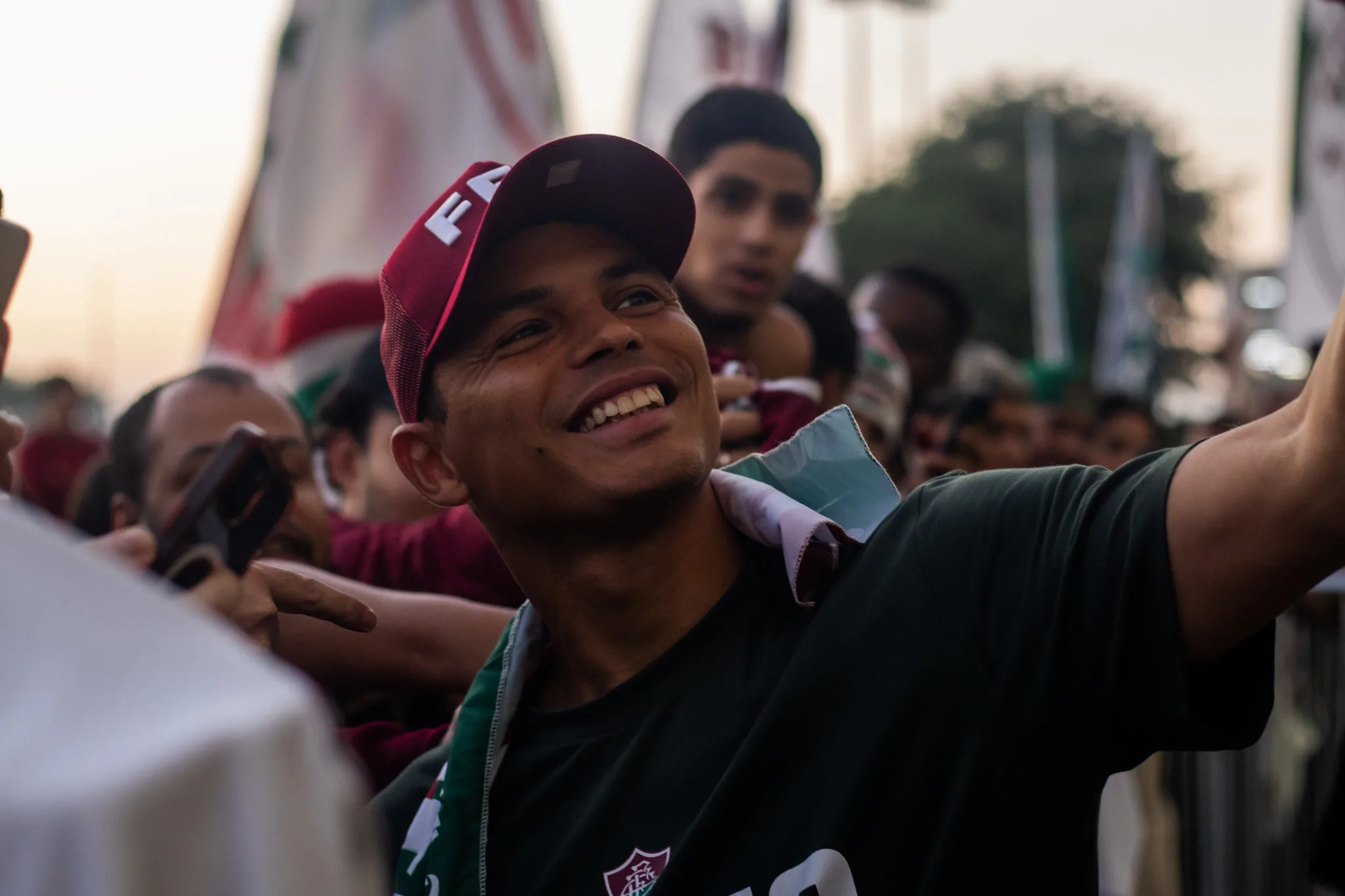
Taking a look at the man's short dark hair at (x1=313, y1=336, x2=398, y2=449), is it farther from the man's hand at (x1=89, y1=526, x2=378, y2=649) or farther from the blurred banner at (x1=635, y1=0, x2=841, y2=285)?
the blurred banner at (x1=635, y1=0, x2=841, y2=285)

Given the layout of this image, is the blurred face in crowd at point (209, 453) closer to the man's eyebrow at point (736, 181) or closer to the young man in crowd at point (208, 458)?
the young man in crowd at point (208, 458)

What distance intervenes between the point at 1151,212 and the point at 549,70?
51.0 ft

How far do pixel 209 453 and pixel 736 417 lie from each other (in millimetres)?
1026

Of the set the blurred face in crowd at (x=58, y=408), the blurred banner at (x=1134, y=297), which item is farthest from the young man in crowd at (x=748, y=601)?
the blurred banner at (x=1134, y=297)

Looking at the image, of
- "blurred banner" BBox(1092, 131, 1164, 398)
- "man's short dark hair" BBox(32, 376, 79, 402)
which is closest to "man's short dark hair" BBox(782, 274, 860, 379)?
"man's short dark hair" BBox(32, 376, 79, 402)

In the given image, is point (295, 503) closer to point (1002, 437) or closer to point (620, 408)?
point (620, 408)

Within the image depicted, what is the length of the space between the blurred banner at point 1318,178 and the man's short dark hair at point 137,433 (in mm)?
4037

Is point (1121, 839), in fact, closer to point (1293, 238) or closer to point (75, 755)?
point (1293, 238)

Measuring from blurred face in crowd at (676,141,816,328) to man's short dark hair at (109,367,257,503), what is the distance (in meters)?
1.16

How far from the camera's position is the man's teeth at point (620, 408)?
84.5 inches

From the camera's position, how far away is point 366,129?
4965mm

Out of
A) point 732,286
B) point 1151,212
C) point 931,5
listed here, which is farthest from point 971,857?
point 931,5

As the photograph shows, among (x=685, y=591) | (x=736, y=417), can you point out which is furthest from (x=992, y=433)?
(x=685, y=591)

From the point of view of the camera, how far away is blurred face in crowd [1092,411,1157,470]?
661 cm
